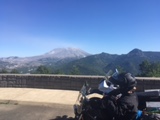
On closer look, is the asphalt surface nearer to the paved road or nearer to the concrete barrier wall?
the paved road

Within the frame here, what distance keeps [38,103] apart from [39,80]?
236 cm

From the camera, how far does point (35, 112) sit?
6973mm

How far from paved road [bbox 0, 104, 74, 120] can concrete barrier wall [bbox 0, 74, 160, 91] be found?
2.06m

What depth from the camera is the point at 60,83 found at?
31.9 feet

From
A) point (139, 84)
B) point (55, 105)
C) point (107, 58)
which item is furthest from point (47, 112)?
point (107, 58)

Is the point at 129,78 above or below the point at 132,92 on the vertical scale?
above

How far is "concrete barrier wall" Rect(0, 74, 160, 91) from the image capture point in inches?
355

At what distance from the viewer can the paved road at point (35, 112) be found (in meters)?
6.51

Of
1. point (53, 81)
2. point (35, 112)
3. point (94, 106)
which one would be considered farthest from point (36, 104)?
point (94, 106)

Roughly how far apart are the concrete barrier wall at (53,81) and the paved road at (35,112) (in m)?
2.06

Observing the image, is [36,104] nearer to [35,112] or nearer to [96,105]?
[35,112]

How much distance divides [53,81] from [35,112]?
116 inches

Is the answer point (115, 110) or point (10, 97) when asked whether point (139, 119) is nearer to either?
point (115, 110)

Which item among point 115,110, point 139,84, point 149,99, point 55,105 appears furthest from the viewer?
point 139,84
